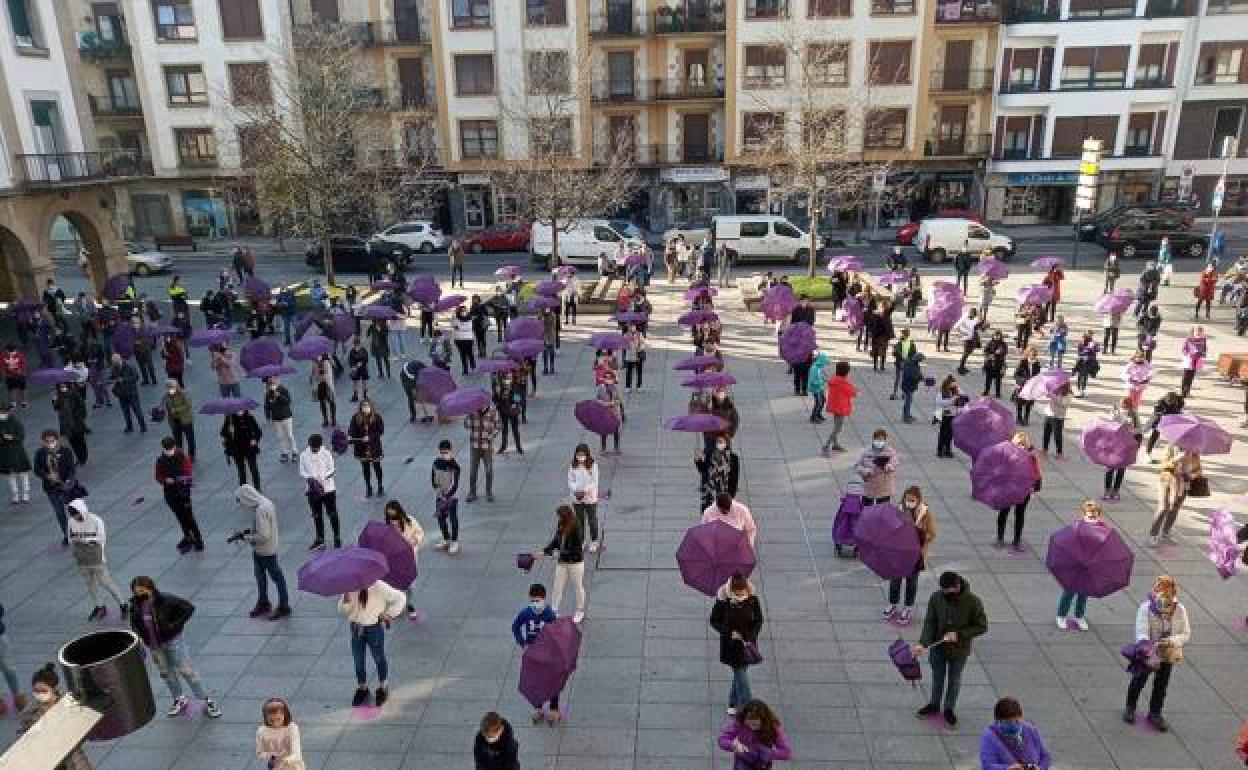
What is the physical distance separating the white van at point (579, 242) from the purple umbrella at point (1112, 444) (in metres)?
25.6

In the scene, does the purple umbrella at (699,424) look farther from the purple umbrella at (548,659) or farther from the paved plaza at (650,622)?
the purple umbrella at (548,659)

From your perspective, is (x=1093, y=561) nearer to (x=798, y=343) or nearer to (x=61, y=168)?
(x=798, y=343)

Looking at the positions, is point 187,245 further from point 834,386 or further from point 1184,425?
point 1184,425

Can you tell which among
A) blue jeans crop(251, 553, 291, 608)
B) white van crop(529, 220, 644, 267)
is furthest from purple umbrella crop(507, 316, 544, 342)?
white van crop(529, 220, 644, 267)

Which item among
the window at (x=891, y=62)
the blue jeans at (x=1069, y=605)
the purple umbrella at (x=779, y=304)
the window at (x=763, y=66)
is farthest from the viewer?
the window at (x=763, y=66)

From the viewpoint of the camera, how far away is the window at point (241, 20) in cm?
4400

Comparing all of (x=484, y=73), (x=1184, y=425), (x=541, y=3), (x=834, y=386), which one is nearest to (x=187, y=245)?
(x=484, y=73)

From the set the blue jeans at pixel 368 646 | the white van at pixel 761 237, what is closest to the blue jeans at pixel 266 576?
the blue jeans at pixel 368 646

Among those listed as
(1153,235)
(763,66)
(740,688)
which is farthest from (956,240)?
(740,688)

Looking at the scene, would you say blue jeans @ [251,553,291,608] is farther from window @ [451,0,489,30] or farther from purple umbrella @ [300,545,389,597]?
window @ [451,0,489,30]

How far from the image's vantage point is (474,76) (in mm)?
44438

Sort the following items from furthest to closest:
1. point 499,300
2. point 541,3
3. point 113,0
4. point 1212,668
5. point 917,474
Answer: point 113,0 < point 541,3 < point 499,300 < point 917,474 < point 1212,668

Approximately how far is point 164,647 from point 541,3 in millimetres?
40550

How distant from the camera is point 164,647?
8812 millimetres
